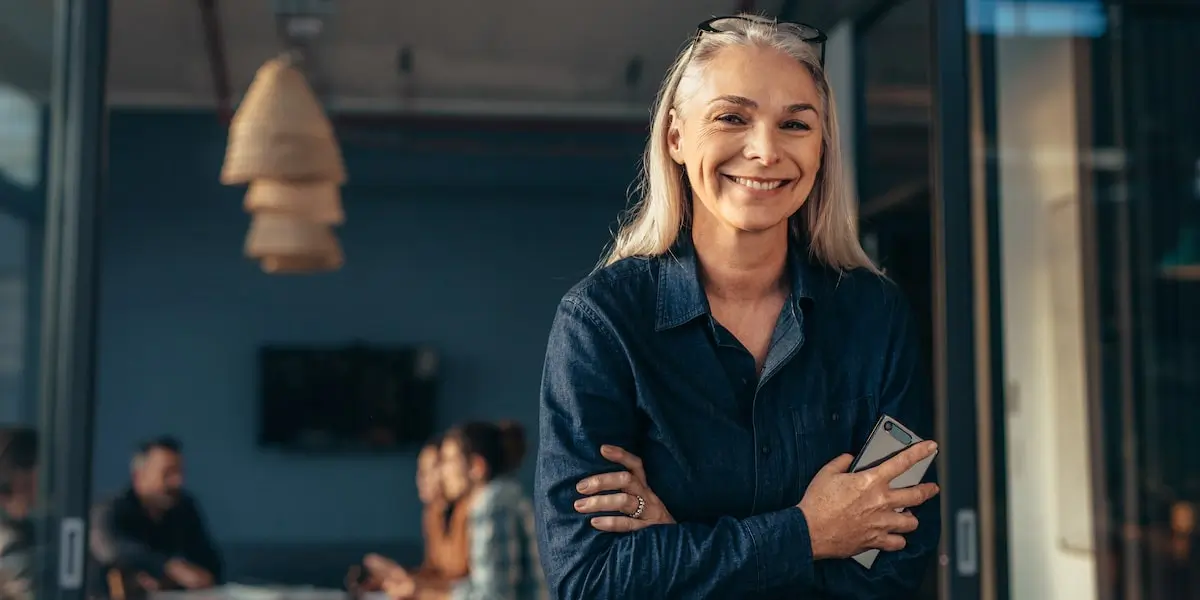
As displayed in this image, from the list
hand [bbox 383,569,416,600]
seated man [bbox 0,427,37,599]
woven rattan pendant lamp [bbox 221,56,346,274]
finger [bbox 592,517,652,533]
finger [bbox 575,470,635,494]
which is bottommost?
hand [bbox 383,569,416,600]

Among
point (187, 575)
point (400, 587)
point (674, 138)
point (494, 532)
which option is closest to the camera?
point (674, 138)

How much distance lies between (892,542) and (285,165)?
8.54 feet

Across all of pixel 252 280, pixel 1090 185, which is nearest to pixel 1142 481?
pixel 1090 185

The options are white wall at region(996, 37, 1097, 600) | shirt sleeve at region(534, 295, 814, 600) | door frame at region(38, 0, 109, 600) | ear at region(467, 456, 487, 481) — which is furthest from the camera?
ear at region(467, 456, 487, 481)

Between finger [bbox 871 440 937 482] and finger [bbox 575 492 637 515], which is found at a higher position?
finger [bbox 871 440 937 482]

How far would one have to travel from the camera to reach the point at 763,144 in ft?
4.00

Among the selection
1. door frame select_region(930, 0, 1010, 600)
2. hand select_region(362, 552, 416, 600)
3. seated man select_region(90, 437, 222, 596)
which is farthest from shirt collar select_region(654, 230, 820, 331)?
seated man select_region(90, 437, 222, 596)

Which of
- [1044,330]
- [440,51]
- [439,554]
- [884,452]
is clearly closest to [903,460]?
[884,452]

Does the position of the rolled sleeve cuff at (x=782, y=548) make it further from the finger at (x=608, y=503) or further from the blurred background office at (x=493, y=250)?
the blurred background office at (x=493, y=250)

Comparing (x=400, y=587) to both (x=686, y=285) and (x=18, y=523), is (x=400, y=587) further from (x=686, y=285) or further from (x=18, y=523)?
(x=686, y=285)

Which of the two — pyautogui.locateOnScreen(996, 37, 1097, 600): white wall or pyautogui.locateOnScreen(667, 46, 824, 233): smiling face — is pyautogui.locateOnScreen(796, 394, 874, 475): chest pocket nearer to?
pyautogui.locateOnScreen(667, 46, 824, 233): smiling face

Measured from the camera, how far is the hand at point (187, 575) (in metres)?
4.59

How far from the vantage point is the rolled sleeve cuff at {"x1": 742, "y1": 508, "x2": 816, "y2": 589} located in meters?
1.19

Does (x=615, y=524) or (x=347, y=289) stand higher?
(x=347, y=289)
